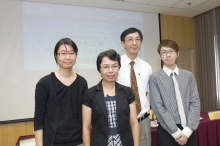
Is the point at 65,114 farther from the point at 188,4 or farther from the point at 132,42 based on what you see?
the point at 188,4

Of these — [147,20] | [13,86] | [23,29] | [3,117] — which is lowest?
[3,117]

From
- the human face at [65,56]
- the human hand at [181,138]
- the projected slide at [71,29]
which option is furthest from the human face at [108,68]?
the projected slide at [71,29]

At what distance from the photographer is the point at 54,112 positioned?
52.3 inches

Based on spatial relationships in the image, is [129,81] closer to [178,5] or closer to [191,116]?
[191,116]

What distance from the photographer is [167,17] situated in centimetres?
470

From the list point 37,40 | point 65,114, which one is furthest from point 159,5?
point 65,114

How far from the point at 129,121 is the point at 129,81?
1.55 ft

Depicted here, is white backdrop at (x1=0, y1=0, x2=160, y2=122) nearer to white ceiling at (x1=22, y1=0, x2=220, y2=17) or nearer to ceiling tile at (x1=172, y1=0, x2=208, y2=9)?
white ceiling at (x1=22, y1=0, x2=220, y2=17)

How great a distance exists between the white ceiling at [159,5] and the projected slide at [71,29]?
5.9 inches

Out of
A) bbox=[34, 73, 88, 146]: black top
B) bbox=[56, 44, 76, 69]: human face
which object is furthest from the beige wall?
bbox=[34, 73, 88, 146]: black top

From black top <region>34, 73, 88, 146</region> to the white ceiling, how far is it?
2675 mm

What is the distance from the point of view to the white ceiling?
146 inches

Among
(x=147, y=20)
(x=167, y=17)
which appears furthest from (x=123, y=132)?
(x=167, y=17)

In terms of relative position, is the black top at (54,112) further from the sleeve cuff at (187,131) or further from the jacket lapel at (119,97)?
the sleeve cuff at (187,131)
